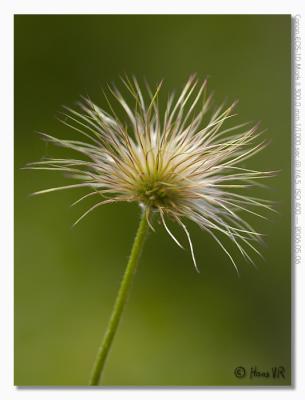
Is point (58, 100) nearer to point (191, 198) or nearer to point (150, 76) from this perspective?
point (150, 76)

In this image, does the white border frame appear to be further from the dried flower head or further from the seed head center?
the seed head center

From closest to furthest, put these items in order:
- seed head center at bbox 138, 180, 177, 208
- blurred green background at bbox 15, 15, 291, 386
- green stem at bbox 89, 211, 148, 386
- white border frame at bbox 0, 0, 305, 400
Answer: green stem at bbox 89, 211, 148, 386 → seed head center at bbox 138, 180, 177, 208 → white border frame at bbox 0, 0, 305, 400 → blurred green background at bbox 15, 15, 291, 386

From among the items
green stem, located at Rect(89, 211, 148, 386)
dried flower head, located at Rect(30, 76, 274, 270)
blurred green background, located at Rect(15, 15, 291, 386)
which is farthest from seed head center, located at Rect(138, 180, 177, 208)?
blurred green background, located at Rect(15, 15, 291, 386)

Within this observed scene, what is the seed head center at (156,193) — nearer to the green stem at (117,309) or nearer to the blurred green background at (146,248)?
the green stem at (117,309)
